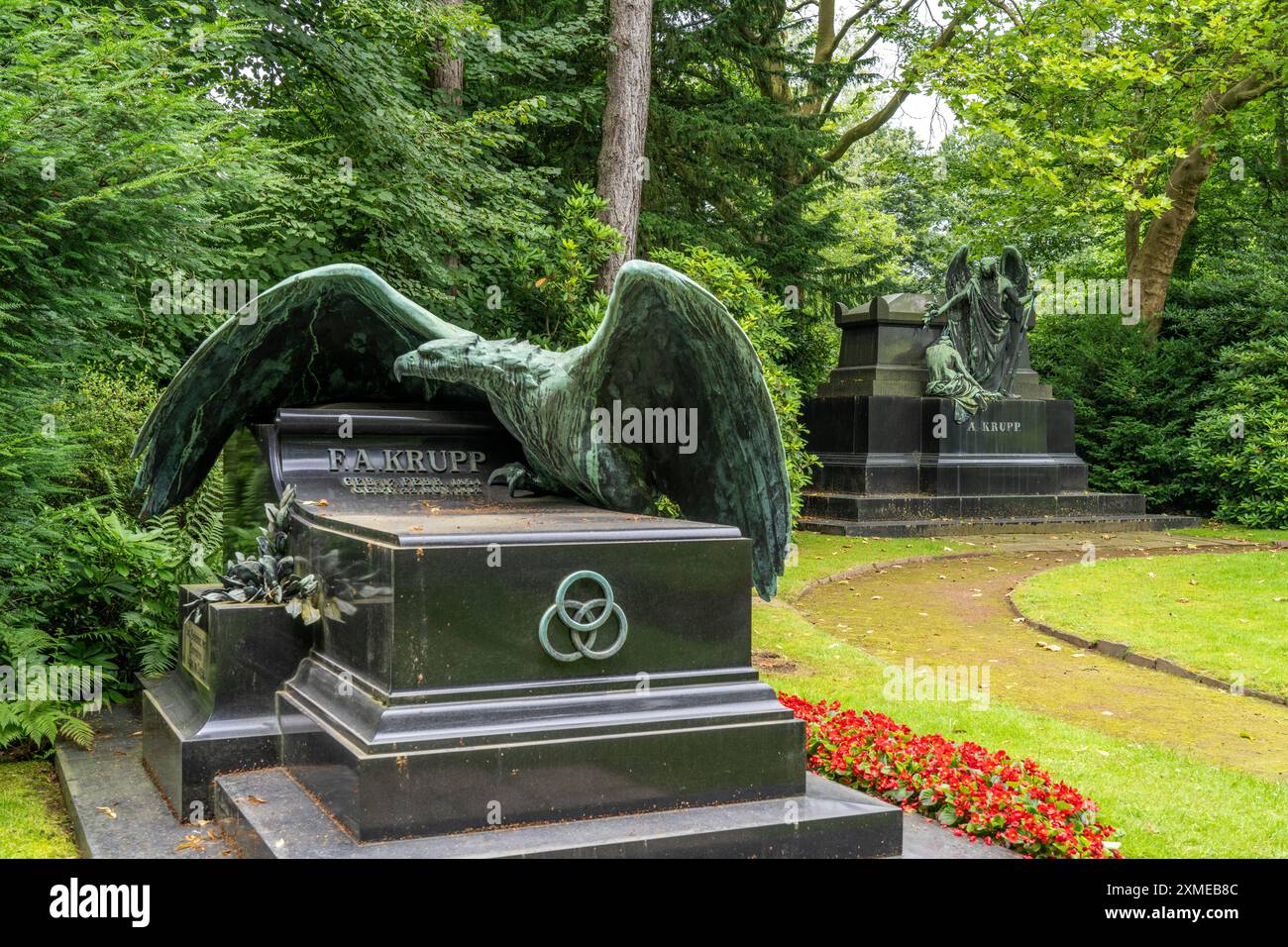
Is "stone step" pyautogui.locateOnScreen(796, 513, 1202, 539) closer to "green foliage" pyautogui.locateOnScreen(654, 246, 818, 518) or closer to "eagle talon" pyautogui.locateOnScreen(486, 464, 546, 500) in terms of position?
"green foliage" pyautogui.locateOnScreen(654, 246, 818, 518)

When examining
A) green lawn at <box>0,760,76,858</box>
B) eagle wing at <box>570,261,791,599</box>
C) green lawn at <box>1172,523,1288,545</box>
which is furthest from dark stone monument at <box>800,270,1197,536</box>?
green lawn at <box>0,760,76,858</box>

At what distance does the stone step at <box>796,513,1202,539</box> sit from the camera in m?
16.4

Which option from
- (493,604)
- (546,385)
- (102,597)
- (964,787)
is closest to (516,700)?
(493,604)

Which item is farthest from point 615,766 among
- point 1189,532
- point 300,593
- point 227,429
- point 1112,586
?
→ point 1189,532

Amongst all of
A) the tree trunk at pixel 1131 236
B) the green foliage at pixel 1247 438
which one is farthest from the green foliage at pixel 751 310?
the tree trunk at pixel 1131 236

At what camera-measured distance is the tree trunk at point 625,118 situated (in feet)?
45.4

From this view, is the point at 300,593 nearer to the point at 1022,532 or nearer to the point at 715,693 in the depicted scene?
the point at 715,693

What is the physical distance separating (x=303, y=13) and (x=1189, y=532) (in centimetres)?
1495

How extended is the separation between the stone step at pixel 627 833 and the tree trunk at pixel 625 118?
390 inches

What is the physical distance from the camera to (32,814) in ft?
17.4

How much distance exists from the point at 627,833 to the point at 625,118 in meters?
11.5

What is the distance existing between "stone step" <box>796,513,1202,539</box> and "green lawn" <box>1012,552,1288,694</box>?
2.68m

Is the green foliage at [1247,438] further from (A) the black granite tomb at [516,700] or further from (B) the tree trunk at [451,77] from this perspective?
(A) the black granite tomb at [516,700]

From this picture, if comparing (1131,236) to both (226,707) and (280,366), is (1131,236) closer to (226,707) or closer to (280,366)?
(280,366)
